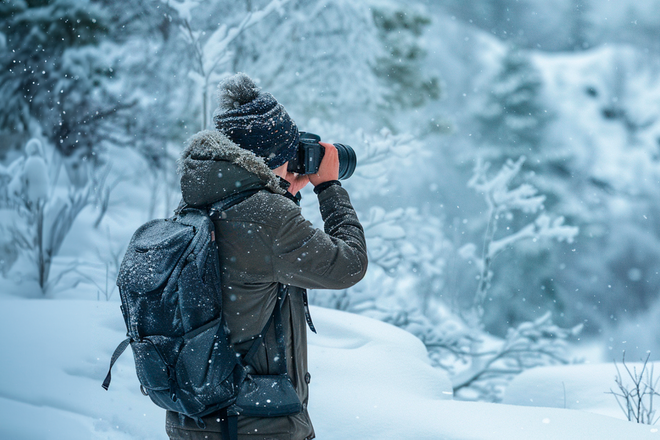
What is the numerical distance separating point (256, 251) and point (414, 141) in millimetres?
6114

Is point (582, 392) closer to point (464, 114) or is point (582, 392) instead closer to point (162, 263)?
point (162, 263)

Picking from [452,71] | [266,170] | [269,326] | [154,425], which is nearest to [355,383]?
[154,425]

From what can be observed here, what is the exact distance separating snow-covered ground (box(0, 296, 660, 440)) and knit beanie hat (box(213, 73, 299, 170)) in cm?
149

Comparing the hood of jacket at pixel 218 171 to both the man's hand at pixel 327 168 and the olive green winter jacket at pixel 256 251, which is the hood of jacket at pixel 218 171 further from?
the man's hand at pixel 327 168

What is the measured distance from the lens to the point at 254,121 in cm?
112

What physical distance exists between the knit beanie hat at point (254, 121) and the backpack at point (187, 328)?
12 cm

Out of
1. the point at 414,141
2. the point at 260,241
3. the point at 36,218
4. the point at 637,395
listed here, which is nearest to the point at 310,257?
the point at 260,241

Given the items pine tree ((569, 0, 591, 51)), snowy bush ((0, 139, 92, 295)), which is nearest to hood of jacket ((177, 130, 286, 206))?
snowy bush ((0, 139, 92, 295))

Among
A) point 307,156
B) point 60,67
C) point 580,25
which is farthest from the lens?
point 580,25

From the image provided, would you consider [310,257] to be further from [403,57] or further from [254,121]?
[403,57]

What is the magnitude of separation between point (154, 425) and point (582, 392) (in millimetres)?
2958

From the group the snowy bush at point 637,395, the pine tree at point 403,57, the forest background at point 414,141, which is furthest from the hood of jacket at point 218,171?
the pine tree at point 403,57

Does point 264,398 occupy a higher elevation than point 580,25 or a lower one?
lower

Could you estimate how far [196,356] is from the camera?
1.04 meters
